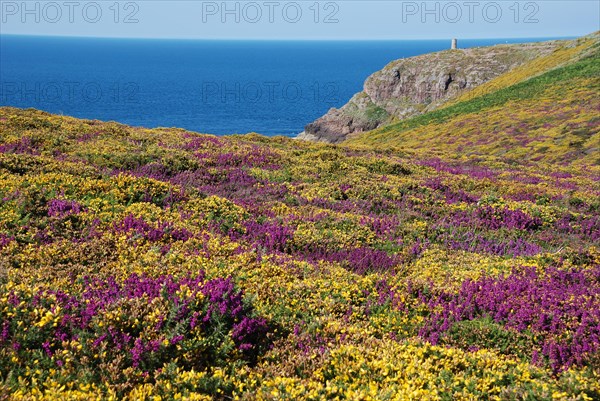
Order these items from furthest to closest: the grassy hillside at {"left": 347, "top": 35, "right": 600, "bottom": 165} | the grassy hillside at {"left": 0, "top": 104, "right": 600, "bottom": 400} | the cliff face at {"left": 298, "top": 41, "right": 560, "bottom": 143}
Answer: the cliff face at {"left": 298, "top": 41, "right": 560, "bottom": 143}, the grassy hillside at {"left": 347, "top": 35, "right": 600, "bottom": 165}, the grassy hillside at {"left": 0, "top": 104, "right": 600, "bottom": 400}

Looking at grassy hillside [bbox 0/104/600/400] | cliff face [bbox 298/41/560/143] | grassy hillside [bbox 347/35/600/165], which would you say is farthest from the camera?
cliff face [bbox 298/41/560/143]

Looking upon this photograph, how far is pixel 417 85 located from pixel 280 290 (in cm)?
13915

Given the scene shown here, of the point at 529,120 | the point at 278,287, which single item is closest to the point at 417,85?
the point at 529,120

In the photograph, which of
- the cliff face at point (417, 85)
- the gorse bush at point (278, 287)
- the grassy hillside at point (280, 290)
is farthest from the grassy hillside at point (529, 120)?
the grassy hillside at point (280, 290)

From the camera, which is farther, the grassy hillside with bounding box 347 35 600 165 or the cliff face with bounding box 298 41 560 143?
the cliff face with bounding box 298 41 560 143

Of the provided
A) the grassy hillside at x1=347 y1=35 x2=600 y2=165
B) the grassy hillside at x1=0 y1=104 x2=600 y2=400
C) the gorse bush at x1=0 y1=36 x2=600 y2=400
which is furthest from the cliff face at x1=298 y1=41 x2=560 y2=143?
the grassy hillside at x1=0 y1=104 x2=600 y2=400

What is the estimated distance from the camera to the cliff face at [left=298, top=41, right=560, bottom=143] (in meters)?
130

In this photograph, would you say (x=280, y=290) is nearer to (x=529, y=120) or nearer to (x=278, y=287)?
(x=278, y=287)

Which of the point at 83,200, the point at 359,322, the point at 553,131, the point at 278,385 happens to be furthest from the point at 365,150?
the point at 553,131

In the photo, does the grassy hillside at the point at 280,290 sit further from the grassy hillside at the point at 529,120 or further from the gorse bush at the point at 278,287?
the grassy hillside at the point at 529,120

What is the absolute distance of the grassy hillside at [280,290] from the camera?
544 centimetres

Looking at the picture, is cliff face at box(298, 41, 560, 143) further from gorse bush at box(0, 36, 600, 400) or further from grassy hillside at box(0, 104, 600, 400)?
grassy hillside at box(0, 104, 600, 400)

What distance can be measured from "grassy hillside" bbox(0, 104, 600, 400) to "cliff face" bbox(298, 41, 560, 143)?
370ft

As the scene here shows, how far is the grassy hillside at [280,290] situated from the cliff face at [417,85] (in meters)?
113
